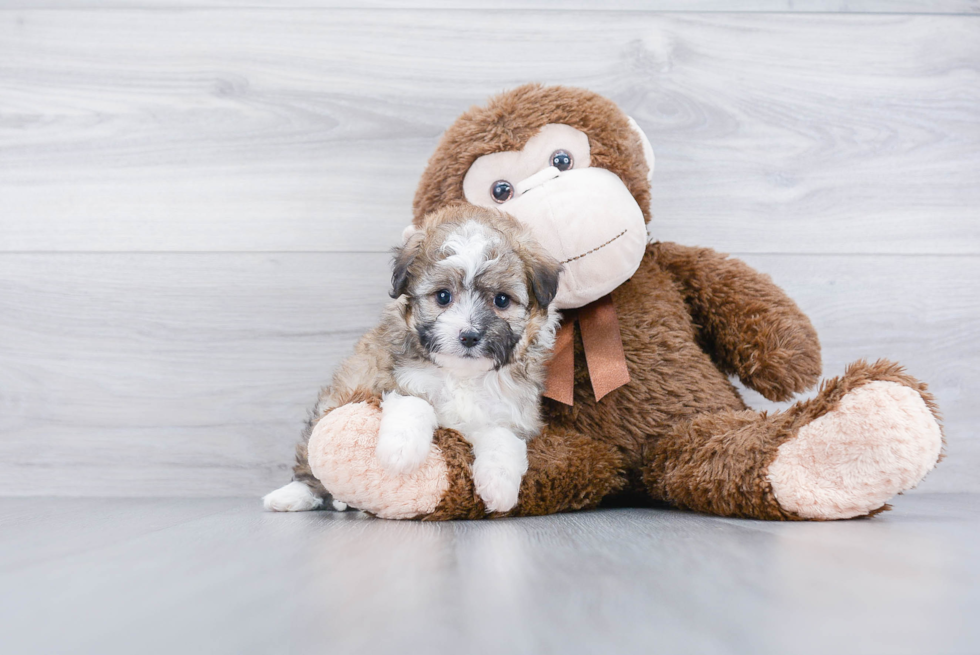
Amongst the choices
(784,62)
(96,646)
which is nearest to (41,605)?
(96,646)

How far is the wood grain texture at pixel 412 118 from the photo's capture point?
1.96 meters

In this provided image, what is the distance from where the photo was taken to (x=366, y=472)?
4.01ft

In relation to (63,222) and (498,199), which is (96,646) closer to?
(498,199)

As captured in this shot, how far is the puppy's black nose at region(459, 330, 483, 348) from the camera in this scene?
48.6 inches

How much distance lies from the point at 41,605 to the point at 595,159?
1260 mm

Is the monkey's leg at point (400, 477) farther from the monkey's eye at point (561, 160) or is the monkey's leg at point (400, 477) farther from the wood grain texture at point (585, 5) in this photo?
the wood grain texture at point (585, 5)

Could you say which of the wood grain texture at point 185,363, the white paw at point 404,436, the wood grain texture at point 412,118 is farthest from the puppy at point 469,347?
the wood grain texture at point 412,118

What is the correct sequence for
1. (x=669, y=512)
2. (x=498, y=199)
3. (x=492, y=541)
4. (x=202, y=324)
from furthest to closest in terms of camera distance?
(x=202, y=324) < (x=498, y=199) < (x=669, y=512) < (x=492, y=541)

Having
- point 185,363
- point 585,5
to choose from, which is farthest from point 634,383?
point 185,363

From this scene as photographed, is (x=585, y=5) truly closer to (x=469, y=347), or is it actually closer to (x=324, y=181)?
(x=324, y=181)

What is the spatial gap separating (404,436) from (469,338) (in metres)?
0.21

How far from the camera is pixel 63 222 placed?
1.96 metres

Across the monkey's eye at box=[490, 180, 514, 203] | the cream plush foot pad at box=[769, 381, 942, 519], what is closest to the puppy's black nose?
the monkey's eye at box=[490, 180, 514, 203]

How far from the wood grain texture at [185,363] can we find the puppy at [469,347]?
538 millimetres
